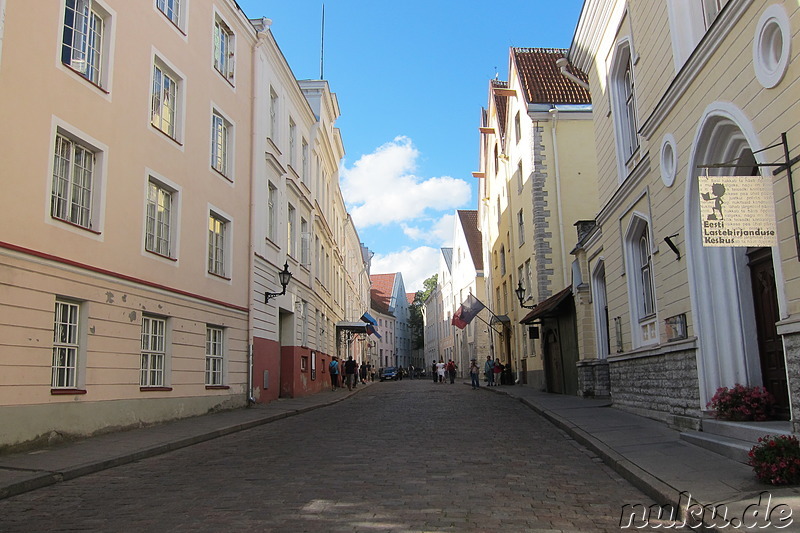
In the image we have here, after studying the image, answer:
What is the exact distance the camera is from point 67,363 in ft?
35.0

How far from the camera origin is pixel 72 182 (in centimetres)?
1097

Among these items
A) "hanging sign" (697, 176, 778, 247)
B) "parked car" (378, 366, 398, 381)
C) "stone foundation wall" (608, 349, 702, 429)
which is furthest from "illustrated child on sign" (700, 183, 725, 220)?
"parked car" (378, 366, 398, 381)

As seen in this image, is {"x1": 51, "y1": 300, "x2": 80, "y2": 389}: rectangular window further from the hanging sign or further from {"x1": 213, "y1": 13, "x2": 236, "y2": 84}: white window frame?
the hanging sign

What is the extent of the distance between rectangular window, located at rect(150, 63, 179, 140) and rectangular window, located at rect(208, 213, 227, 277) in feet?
8.56

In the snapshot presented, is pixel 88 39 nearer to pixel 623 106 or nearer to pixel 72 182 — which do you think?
pixel 72 182

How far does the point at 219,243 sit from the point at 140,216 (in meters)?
4.19

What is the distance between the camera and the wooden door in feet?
27.9

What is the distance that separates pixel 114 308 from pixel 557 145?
19245mm

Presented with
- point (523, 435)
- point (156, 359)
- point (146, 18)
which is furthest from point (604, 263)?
point (146, 18)

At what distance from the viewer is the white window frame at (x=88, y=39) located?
11.0 m

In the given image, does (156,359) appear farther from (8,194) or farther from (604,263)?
(604,263)

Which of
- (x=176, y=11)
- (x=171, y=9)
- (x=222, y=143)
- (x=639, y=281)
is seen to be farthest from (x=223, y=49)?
(x=639, y=281)

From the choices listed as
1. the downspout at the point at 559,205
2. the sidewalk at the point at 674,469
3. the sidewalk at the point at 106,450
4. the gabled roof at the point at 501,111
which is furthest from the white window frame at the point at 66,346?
the gabled roof at the point at 501,111

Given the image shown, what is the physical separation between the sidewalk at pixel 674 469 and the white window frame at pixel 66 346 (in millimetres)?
8246
